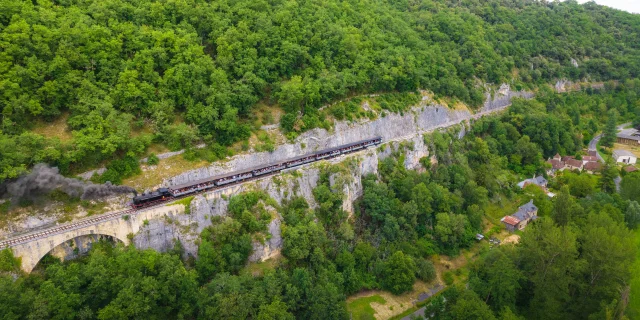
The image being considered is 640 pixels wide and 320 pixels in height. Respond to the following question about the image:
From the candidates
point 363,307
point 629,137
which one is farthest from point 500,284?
point 629,137

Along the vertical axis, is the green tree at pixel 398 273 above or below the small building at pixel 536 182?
below

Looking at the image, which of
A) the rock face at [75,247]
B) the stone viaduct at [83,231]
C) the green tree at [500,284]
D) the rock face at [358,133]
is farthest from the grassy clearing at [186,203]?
the green tree at [500,284]

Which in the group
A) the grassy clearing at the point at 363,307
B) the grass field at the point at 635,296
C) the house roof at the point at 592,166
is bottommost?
Result: the grass field at the point at 635,296

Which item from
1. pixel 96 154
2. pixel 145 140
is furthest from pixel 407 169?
pixel 96 154

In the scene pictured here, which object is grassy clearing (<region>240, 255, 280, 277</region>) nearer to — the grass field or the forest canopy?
the forest canopy

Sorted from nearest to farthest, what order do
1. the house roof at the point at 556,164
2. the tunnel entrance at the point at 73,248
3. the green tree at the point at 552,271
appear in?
1. the tunnel entrance at the point at 73,248
2. the green tree at the point at 552,271
3. the house roof at the point at 556,164

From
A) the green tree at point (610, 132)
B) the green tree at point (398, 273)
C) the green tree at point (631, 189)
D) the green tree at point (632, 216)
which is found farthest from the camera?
the green tree at point (610, 132)

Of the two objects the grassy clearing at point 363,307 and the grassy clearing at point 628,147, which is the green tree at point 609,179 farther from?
the grassy clearing at point 363,307

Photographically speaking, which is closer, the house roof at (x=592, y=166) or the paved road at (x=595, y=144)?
the house roof at (x=592, y=166)
